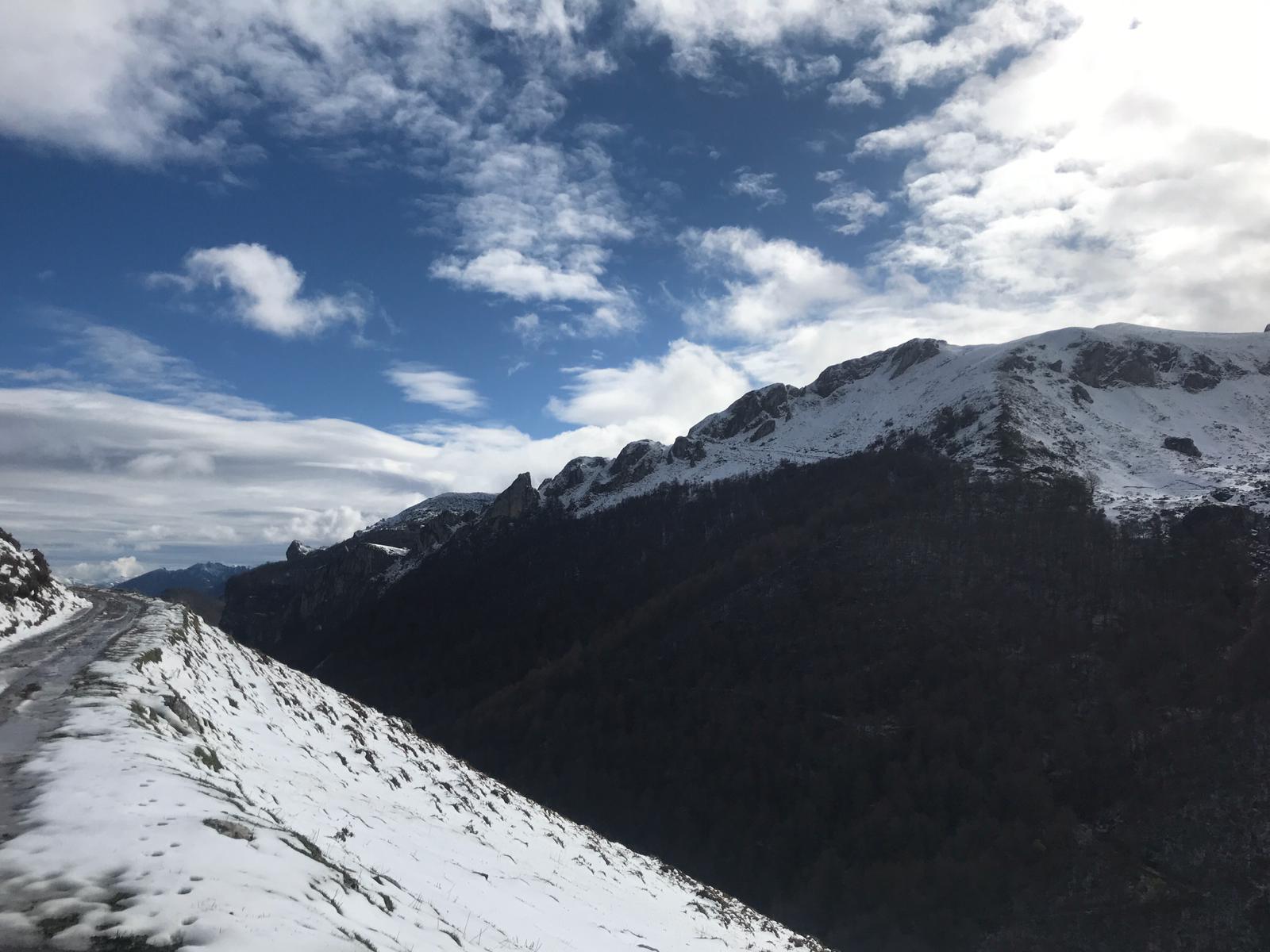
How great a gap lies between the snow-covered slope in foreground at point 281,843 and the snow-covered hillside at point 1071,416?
348 ft

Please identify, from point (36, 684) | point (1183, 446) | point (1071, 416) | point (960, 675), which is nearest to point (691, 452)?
point (1071, 416)

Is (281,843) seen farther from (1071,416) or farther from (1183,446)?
(1183,446)

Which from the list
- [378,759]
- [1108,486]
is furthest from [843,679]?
[378,759]

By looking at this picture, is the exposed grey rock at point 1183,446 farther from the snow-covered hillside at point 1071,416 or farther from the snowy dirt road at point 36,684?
the snowy dirt road at point 36,684

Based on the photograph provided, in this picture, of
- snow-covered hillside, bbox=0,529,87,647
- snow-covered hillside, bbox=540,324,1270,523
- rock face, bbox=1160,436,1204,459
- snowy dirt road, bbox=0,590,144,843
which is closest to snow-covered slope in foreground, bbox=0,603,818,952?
snowy dirt road, bbox=0,590,144,843

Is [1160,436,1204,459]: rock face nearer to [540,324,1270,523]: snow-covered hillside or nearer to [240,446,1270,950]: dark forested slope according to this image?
[540,324,1270,523]: snow-covered hillside

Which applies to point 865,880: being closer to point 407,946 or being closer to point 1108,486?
point 407,946

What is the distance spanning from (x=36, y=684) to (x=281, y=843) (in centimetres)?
1177

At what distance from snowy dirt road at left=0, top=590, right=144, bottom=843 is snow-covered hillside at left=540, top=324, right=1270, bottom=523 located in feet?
382

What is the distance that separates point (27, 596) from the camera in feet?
91.8

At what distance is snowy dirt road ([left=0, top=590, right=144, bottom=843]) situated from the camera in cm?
919

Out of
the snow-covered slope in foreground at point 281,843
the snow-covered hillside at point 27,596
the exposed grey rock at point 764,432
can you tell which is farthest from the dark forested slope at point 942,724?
the exposed grey rock at point 764,432

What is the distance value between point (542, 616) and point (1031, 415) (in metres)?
115

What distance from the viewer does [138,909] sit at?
6.03 m
